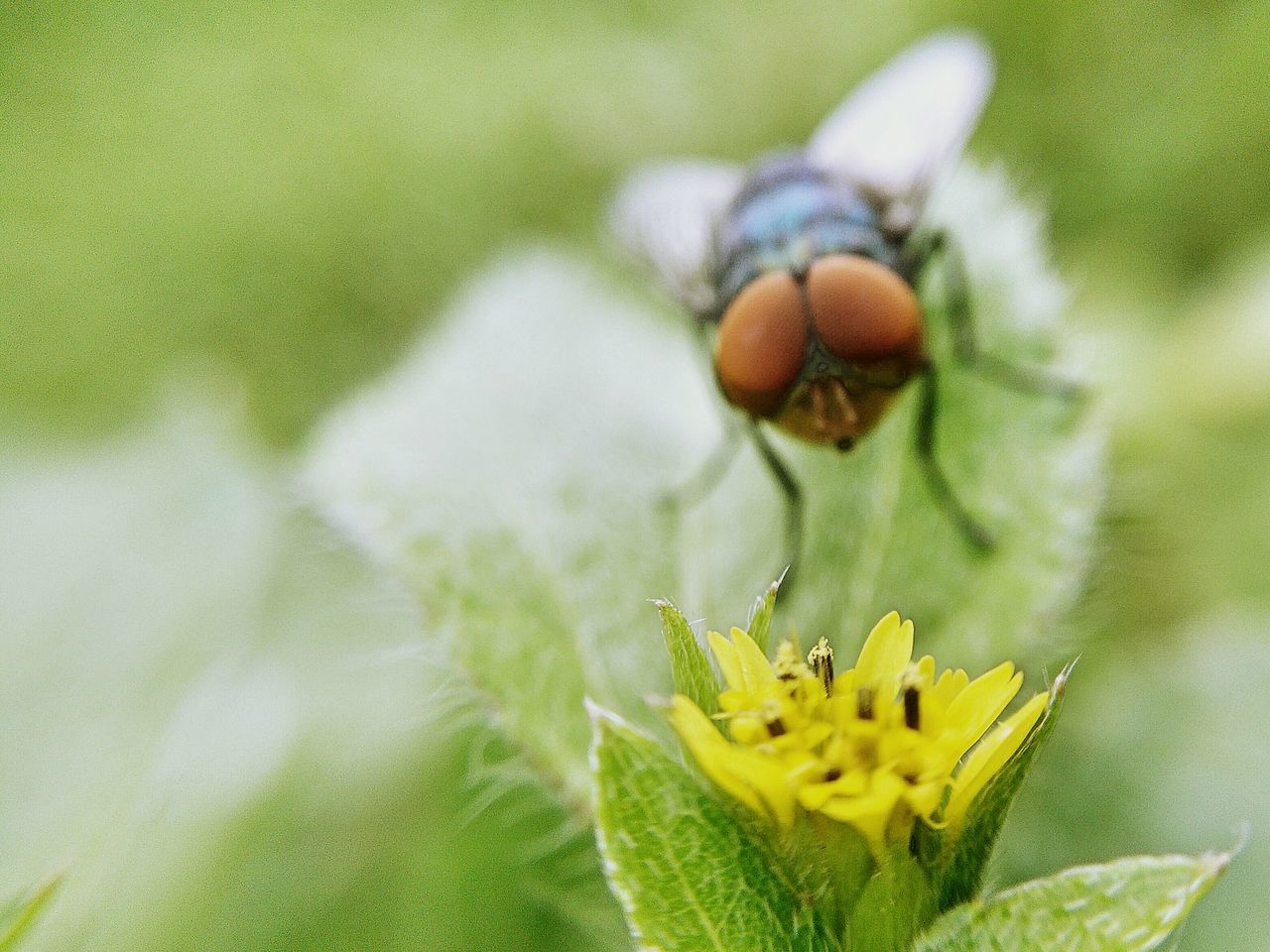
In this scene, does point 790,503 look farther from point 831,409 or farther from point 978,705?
point 978,705

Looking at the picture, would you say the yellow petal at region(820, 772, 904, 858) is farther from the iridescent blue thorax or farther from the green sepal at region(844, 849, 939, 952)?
the iridescent blue thorax

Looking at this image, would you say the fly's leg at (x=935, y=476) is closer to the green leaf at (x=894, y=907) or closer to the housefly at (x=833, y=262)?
the housefly at (x=833, y=262)

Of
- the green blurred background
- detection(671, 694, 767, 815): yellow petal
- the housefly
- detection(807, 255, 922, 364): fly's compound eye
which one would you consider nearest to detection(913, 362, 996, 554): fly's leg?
the housefly

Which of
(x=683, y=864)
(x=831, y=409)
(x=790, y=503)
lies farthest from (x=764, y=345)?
(x=683, y=864)

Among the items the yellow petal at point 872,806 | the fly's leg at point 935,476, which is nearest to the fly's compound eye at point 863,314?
the fly's leg at point 935,476

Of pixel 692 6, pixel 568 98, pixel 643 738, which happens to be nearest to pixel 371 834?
pixel 643 738

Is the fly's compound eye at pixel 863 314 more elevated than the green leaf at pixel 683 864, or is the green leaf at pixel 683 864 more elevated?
the fly's compound eye at pixel 863 314
